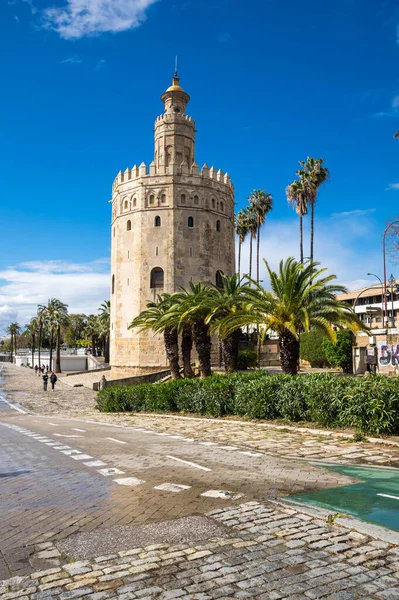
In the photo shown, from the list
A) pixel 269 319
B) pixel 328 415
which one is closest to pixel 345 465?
pixel 328 415

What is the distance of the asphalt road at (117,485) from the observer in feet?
18.5

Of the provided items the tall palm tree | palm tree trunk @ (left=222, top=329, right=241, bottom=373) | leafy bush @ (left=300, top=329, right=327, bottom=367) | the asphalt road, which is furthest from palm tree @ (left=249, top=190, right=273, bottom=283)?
the asphalt road

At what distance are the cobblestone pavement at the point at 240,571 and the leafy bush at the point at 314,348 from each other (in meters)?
34.9

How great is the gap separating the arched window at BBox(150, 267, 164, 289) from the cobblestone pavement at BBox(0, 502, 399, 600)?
3957 cm

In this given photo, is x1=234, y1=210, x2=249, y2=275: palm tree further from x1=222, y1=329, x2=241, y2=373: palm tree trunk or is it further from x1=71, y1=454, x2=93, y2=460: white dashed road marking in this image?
x1=71, y1=454, x2=93, y2=460: white dashed road marking

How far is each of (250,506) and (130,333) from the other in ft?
128

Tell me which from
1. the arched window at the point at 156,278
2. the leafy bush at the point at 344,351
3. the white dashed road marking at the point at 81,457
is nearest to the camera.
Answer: the white dashed road marking at the point at 81,457

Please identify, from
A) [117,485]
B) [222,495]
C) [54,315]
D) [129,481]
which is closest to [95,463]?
[129,481]

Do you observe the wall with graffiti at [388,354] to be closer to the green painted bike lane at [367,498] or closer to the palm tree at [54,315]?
the green painted bike lane at [367,498]

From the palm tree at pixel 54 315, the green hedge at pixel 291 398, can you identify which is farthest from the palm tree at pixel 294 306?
the palm tree at pixel 54 315

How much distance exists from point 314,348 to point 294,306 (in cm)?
1984

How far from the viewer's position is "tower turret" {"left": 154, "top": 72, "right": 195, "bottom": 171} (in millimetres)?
47312

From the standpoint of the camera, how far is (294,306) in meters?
20.9

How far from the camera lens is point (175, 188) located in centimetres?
4516
